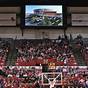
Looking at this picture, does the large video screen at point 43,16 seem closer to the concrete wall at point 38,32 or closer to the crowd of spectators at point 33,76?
the concrete wall at point 38,32

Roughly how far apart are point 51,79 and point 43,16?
25.2ft

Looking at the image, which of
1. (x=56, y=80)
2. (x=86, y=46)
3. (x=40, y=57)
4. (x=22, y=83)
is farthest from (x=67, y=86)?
(x=86, y=46)

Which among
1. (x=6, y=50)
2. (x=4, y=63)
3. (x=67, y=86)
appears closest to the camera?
(x=67, y=86)

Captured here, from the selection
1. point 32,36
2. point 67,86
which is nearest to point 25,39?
point 32,36

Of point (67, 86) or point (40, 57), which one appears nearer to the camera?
point (67, 86)

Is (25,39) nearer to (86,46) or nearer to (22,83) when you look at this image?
(86,46)

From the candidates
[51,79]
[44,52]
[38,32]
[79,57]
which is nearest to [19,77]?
[51,79]

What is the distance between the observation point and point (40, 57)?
3034cm

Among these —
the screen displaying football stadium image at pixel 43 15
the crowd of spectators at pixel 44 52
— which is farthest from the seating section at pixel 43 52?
the screen displaying football stadium image at pixel 43 15

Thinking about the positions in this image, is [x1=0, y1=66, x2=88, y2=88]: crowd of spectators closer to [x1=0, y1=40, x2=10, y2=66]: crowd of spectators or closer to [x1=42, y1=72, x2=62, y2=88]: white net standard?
[x1=42, y1=72, x2=62, y2=88]: white net standard

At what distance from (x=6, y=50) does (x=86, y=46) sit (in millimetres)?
6306

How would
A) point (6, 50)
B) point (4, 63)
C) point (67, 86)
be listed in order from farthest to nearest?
point (6, 50) → point (4, 63) → point (67, 86)

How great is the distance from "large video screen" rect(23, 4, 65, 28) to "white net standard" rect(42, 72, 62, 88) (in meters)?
6.65

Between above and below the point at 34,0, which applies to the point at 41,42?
below
